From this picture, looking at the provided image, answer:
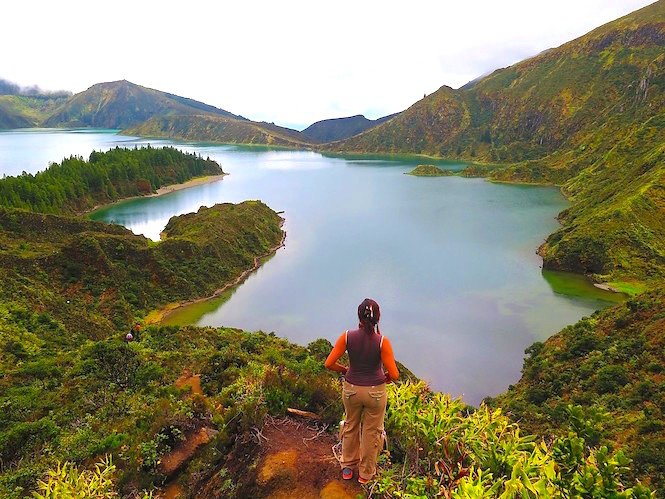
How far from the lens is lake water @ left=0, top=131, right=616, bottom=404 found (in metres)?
32.0

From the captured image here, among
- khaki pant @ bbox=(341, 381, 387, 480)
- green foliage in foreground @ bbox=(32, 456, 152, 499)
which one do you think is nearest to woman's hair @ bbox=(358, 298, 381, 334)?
khaki pant @ bbox=(341, 381, 387, 480)

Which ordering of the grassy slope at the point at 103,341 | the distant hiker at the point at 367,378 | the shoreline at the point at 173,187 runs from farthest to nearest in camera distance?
the shoreline at the point at 173,187 < the grassy slope at the point at 103,341 < the distant hiker at the point at 367,378

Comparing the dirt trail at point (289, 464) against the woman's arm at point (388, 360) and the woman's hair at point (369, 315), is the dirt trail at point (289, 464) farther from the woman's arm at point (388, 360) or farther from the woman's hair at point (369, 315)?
the woman's hair at point (369, 315)

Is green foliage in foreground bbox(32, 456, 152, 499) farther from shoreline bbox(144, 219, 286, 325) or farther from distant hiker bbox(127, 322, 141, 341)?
shoreline bbox(144, 219, 286, 325)

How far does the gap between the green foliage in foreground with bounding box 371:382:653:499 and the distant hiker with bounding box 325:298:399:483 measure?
0.49 metres

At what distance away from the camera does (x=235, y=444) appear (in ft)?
26.0

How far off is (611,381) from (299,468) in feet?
70.8

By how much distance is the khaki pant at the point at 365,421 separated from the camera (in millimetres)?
6457

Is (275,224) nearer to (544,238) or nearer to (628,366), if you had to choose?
(544,238)

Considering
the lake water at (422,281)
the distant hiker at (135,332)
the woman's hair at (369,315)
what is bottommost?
the lake water at (422,281)

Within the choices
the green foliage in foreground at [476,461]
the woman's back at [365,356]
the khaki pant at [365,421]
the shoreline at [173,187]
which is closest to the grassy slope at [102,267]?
the green foliage in foreground at [476,461]

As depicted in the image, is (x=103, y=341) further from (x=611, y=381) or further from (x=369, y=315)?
(x=611, y=381)

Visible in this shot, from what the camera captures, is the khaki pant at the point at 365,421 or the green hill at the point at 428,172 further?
the green hill at the point at 428,172

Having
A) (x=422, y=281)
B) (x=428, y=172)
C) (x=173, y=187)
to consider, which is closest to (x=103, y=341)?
(x=422, y=281)
